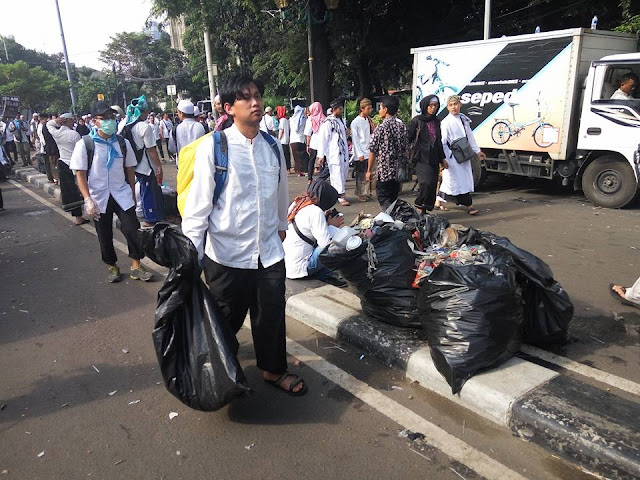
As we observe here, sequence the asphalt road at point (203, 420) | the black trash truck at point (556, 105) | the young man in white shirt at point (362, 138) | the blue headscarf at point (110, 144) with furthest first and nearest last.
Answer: the young man in white shirt at point (362, 138)
the black trash truck at point (556, 105)
the blue headscarf at point (110, 144)
the asphalt road at point (203, 420)

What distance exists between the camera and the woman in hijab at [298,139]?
39.9 ft

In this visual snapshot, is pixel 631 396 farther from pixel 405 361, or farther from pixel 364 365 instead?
pixel 364 365

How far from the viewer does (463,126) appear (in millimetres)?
6898

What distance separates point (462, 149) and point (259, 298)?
4.92 metres

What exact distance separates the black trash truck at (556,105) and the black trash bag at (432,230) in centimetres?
420

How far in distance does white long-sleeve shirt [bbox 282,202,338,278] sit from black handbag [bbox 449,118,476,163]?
2953 mm

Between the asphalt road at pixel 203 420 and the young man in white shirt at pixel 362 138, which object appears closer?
the asphalt road at pixel 203 420

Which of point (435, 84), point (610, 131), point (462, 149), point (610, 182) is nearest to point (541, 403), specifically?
point (462, 149)

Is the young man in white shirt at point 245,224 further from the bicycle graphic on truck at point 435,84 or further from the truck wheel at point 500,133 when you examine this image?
the bicycle graphic on truck at point 435,84

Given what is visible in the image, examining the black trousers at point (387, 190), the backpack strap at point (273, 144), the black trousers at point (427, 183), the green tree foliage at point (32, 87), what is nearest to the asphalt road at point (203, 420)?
the backpack strap at point (273, 144)

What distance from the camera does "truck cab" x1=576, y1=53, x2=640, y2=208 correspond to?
6.82 meters

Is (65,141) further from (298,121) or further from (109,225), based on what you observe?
(298,121)

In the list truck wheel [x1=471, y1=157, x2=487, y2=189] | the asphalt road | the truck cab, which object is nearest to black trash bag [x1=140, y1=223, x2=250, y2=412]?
the asphalt road

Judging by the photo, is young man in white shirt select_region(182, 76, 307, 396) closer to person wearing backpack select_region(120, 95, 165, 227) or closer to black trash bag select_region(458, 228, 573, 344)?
black trash bag select_region(458, 228, 573, 344)
